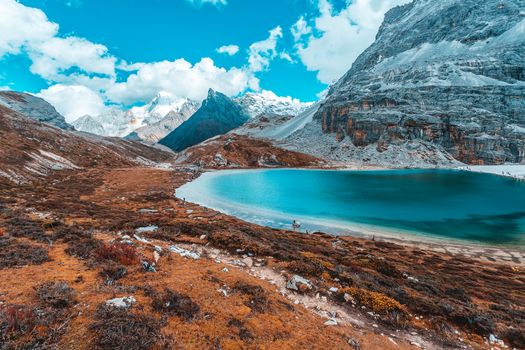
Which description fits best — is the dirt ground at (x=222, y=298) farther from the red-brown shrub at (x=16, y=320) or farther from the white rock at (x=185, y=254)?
the white rock at (x=185, y=254)

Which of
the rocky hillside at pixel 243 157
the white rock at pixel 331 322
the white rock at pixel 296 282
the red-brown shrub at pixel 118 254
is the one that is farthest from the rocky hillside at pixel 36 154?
the white rock at pixel 331 322

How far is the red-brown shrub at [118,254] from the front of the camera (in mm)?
12898

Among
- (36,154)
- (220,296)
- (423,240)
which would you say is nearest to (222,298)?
(220,296)

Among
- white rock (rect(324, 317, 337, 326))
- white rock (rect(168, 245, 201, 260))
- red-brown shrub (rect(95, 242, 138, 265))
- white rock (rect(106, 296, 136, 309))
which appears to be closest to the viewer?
white rock (rect(106, 296, 136, 309))

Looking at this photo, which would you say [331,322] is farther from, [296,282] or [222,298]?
[222,298]

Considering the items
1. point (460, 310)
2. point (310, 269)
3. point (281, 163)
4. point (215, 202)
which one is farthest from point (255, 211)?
point (281, 163)

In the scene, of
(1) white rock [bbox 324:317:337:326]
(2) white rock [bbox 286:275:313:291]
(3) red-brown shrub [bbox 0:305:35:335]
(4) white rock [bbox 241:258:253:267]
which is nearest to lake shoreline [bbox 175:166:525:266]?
(4) white rock [bbox 241:258:253:267]

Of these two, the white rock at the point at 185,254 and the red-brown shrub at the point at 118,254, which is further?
the white rock at the point at 185,254

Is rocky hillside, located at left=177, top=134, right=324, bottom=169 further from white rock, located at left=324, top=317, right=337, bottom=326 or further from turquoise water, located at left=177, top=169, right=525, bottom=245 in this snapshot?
white rock, located at left=324, top=317, right=337, bottom=326

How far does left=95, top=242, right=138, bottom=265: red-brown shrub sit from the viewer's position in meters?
12.9

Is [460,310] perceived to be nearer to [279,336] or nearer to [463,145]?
[279,336]

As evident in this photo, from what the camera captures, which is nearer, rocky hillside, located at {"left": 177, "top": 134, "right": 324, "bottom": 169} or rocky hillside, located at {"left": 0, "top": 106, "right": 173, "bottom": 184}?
rocky hillside, located at {"left": 0, "top": 106, "right": 173, "bottom": 184}

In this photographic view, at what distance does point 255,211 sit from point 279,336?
38864mm

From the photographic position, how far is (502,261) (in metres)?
26.8
